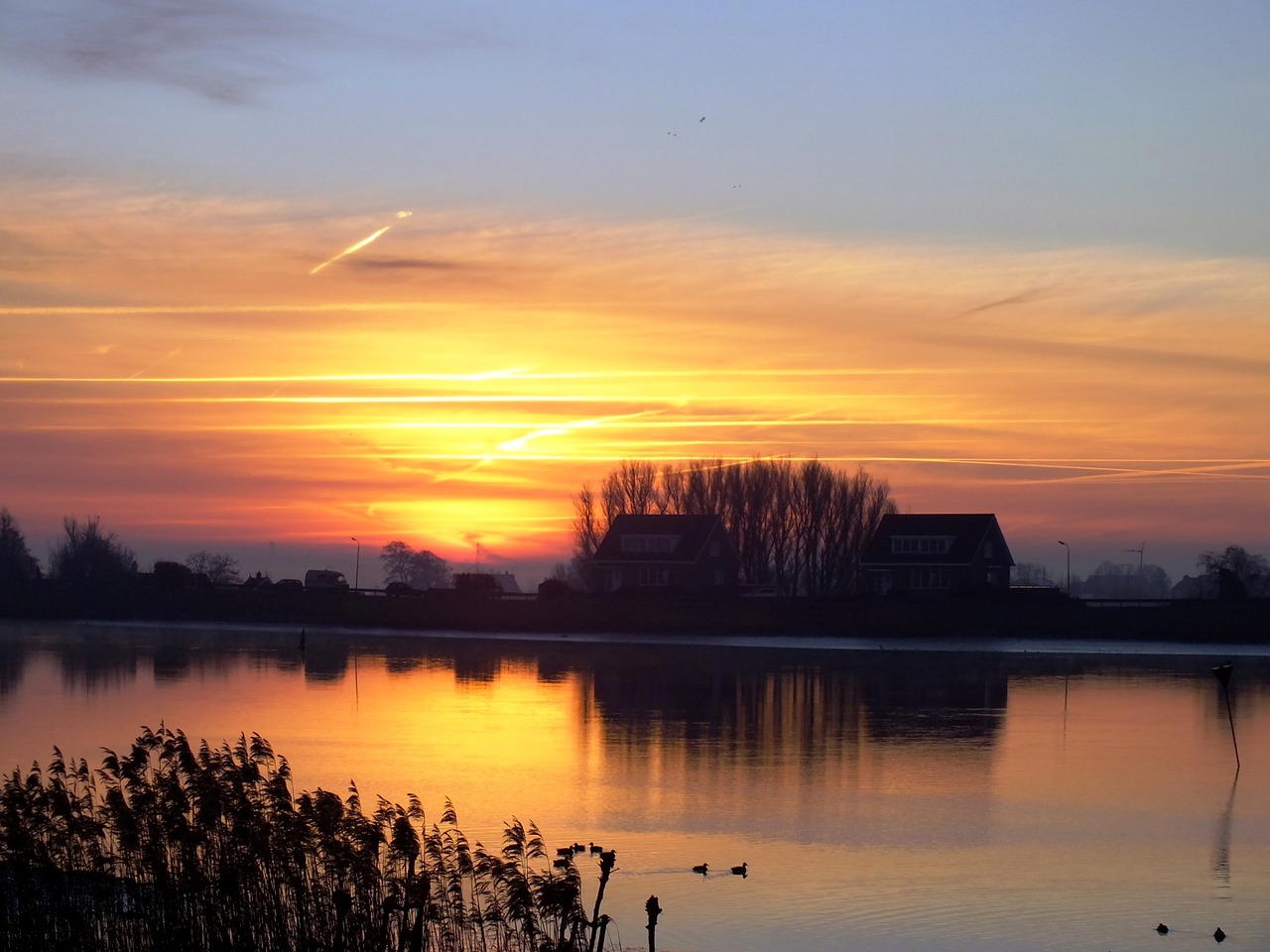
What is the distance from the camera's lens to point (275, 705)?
3753 cm

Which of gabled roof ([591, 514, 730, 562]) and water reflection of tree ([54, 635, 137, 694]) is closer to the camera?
water reflection of tree ([54, 635, 137, 694])

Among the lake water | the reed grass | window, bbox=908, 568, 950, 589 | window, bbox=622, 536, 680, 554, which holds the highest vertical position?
window, bbox=622, 536, 680, 554

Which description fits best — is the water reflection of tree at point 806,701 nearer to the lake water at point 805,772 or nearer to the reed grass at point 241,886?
the lake water at point 805,772

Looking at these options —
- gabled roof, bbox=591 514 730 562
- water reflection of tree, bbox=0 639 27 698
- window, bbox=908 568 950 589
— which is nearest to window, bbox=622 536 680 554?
gabled roof, bbox=591 514 730 562

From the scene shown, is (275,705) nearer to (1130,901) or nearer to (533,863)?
(533,863)

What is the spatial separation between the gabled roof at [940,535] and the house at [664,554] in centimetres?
965

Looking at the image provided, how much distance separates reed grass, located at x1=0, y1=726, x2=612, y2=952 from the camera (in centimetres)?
1352

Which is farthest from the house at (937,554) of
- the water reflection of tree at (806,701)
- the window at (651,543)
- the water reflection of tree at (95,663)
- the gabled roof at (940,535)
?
the water reflection of tree at (95,663)

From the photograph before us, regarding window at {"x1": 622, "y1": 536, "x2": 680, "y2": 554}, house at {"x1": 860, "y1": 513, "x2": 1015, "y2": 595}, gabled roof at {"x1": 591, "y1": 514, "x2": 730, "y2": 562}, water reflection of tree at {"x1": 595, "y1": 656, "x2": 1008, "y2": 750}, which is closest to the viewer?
water reflection of tree at {"x1": 595, "y1": 656, "x2": 1008, "y2": 750}

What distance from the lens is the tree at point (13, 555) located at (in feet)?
386

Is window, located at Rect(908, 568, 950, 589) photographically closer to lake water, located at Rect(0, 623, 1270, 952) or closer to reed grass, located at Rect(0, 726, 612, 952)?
lake water, located at Rect(0, 623, 1270, 952)

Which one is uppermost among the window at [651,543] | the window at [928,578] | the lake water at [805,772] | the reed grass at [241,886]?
the window at [651,543]

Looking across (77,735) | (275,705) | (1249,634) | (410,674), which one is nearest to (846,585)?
(1249,634)

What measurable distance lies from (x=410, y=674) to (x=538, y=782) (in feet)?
83.2
